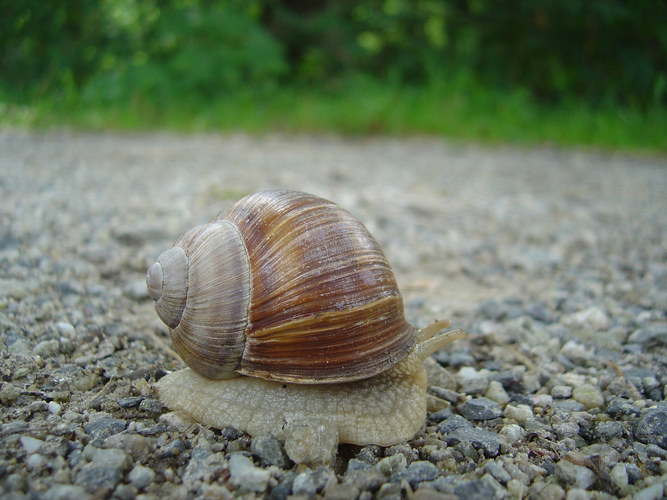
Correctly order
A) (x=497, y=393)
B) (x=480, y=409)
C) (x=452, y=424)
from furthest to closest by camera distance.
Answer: (x=497, y=393), (x=480, y=409), (x=452, y=424)

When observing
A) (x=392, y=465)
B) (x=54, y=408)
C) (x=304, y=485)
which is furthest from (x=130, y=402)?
(x=392, y=465)

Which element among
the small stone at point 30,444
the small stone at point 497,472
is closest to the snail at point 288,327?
the small stone at point 497,472

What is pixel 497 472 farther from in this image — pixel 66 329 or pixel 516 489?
pixel 66 329

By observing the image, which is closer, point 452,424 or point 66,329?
point 452,424

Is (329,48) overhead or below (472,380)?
overhead

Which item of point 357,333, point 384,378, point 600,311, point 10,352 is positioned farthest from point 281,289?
point 600,311
